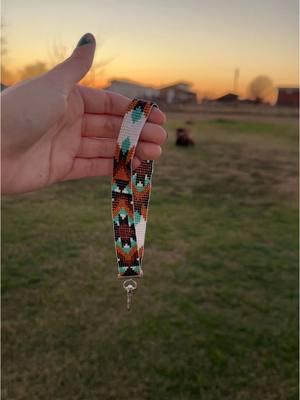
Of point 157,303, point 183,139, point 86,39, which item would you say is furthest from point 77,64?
point 183,139

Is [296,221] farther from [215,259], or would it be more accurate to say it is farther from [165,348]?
[165,348]

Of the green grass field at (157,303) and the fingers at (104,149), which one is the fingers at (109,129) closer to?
the fingers at (104,149)

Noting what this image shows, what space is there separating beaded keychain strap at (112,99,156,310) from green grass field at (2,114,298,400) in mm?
1871

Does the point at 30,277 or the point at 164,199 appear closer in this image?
the point at 30,277

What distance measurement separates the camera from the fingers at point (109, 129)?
224 centimetres

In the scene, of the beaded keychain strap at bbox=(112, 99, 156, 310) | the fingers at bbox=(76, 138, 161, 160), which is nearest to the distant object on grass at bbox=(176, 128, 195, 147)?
the fingers at bbox=(76, 138, 161, 160)

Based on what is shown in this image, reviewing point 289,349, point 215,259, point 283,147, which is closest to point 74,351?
point 289,349

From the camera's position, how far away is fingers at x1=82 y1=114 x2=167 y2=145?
224 centimetres

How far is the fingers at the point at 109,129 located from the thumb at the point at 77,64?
43cm

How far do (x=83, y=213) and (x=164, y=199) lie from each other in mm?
1640

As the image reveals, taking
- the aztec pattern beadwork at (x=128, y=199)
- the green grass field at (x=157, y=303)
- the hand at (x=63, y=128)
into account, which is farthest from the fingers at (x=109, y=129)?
the green grass field at (x=157, y=303)

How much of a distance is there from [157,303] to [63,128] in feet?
9.00

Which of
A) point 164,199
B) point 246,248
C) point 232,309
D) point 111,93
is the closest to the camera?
point 111,93

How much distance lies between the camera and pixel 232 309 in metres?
4.59
